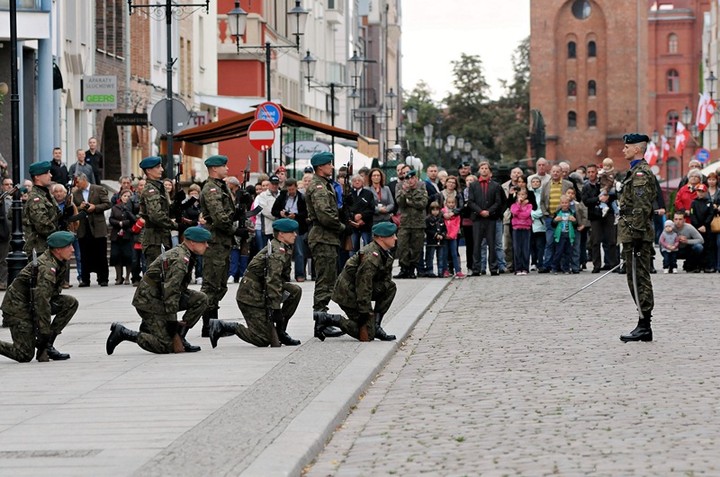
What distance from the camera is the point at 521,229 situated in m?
28.8

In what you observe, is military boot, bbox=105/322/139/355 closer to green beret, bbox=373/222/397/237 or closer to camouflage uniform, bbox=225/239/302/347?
camouflage uniform, bbox=225/239/302/347

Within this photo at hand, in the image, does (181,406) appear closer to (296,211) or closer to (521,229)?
(296,211)

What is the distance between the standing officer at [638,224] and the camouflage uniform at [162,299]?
13.5 feet

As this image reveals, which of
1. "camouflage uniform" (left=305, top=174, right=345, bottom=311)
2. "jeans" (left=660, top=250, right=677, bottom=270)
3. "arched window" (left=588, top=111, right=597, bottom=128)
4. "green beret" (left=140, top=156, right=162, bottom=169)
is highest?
"arched window" (left=588, top=111, right=597, bottom=128)

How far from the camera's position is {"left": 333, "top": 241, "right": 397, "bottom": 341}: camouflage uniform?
1558 cm

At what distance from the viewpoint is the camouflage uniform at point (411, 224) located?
2761 cm

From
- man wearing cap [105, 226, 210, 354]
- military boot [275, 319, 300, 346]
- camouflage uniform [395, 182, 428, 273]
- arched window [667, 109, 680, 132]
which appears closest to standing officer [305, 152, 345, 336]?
military boot [275, 319, 300, 346]

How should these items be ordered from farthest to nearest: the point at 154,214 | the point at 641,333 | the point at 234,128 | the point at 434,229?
1. the point at 234,128
2. the point at 434,229
3. the point at 154,214
4. the point at 641,333

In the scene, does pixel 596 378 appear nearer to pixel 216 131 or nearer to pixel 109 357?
pixel 109 357

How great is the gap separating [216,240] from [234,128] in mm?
14824

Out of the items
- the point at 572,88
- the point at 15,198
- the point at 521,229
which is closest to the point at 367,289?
the point at 15,198

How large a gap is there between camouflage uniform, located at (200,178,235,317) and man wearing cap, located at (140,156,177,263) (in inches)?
56.0

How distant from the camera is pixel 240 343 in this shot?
16094mm

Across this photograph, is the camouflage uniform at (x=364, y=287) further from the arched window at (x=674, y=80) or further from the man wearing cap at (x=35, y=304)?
the arched window at (x=674, y=80)
